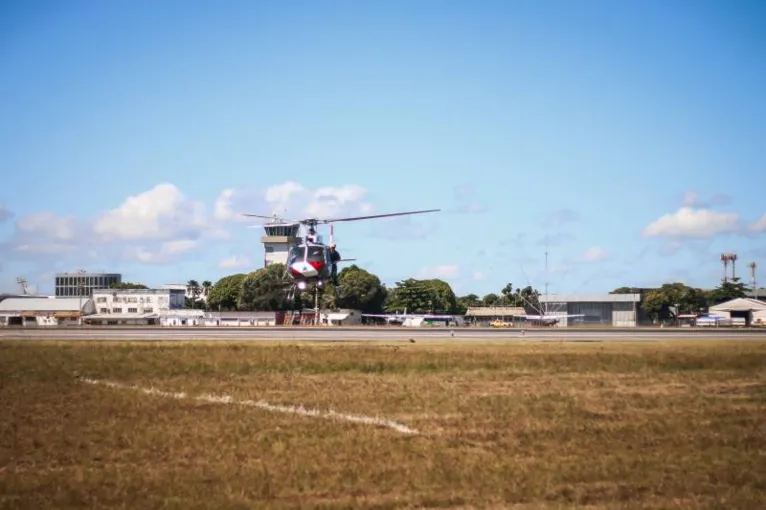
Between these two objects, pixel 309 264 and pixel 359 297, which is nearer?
pixel 309 264

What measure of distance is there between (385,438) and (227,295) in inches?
6839

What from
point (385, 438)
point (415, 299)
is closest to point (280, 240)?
point (415, 299)

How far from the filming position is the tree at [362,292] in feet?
584

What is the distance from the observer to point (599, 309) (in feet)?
622

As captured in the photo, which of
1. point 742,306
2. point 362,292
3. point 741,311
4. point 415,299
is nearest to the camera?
point 741,311

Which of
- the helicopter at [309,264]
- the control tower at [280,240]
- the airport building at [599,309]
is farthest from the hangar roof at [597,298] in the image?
the helicopter at [309,264]

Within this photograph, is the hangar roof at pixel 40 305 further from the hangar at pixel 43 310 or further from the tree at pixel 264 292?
the tree at pixel 264 292

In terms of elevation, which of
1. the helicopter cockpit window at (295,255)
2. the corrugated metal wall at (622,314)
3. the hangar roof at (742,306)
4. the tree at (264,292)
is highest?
the helicopter cockpit window at (295,255)

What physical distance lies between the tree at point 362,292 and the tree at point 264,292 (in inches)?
572

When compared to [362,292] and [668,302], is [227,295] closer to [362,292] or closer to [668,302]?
[362,292]

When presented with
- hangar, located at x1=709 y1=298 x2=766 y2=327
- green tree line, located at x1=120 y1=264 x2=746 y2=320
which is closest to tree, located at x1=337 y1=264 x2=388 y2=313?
green tree line, located at x1=120 y1=264 x2=746 y2=320

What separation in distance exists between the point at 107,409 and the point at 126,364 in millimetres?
15395

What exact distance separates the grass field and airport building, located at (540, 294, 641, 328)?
14908 cm

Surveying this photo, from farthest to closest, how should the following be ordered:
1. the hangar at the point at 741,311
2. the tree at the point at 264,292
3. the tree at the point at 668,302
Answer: the tree at the point at 668,302 → the hangar at the point at 741,311 → the tree at the point at 264,292
